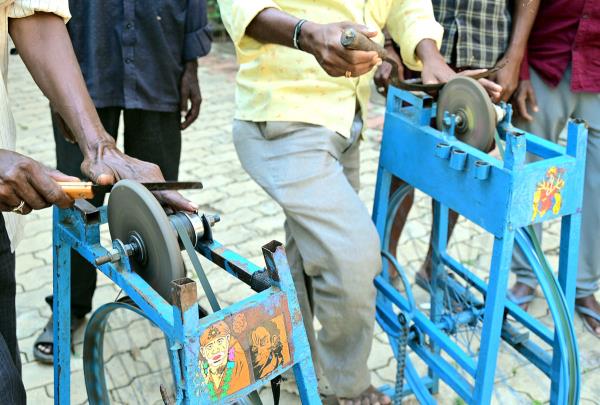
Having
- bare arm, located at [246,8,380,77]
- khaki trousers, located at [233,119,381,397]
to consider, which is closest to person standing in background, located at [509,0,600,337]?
khaki trousers, located at [233,119,381,397]

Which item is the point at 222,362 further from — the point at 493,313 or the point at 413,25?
the point at 413,25

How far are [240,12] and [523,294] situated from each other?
1.96 meters

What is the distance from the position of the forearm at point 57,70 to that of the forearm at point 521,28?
1741 mm

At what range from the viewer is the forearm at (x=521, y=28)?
9.07 ft

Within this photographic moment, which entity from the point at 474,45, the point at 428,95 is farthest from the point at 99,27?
the point at 474,45

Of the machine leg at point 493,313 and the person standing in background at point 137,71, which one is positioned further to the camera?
the person standing in background at point 137,71

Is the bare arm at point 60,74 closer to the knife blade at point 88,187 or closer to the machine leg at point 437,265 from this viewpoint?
the knife blade at point 88,187

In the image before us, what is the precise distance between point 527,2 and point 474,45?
0.26 metres

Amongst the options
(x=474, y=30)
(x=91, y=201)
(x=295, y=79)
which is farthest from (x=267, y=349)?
(x=474, y=30)

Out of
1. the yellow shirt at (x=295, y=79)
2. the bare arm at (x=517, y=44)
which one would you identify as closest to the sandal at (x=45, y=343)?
the yellow shirt at (x=295, y=79)

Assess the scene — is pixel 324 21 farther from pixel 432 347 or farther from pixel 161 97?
pixel 432 347

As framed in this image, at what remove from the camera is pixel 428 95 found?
7.38 feet

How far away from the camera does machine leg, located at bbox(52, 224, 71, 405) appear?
182 cm

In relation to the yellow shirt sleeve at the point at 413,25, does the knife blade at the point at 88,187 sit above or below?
below
